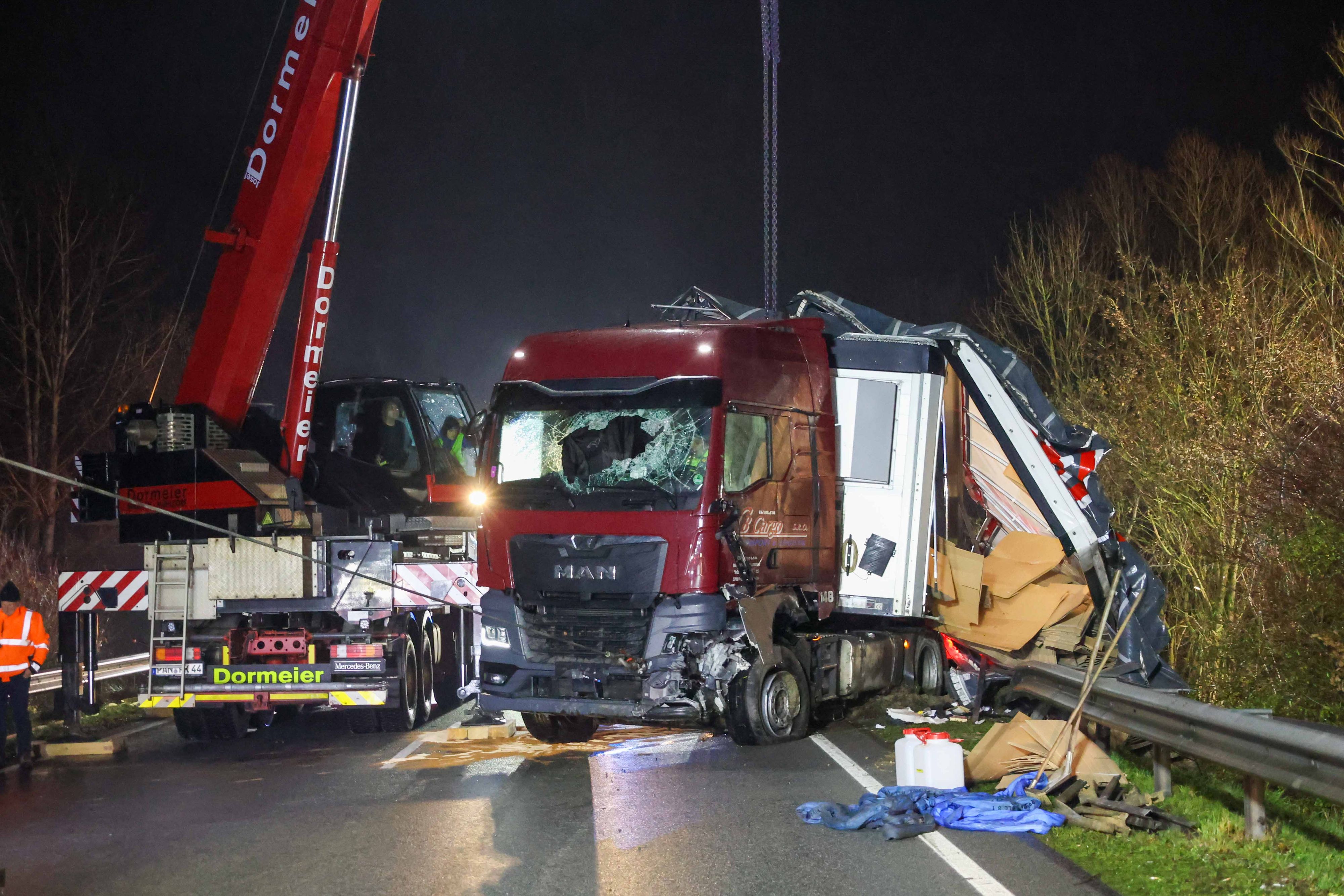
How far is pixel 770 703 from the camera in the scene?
9.77 m

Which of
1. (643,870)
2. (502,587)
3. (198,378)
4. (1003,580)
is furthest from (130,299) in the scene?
(643,870)

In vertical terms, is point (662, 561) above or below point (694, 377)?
below

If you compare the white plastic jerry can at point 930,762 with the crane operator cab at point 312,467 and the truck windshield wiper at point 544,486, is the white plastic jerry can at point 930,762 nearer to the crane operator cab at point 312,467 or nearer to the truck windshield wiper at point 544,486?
the truck windshield wiper at point 544,486

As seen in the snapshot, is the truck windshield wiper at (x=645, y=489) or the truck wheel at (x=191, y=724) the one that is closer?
the truck windshield wiper at (x=645, y=489)

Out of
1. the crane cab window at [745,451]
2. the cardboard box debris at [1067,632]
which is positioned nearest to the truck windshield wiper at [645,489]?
the crane cab window at [745,451]

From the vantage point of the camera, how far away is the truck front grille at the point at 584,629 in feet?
31.3

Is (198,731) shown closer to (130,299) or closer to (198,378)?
(198,378)

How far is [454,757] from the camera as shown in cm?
993

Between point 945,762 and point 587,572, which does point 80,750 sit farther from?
point 945,762

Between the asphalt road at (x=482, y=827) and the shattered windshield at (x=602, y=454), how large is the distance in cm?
202

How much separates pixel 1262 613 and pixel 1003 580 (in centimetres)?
296

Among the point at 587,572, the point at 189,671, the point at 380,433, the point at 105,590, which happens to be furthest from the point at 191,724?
the point at 587,572

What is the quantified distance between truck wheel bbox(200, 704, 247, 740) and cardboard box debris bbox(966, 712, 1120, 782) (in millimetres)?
6674

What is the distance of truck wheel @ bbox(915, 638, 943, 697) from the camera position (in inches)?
486
